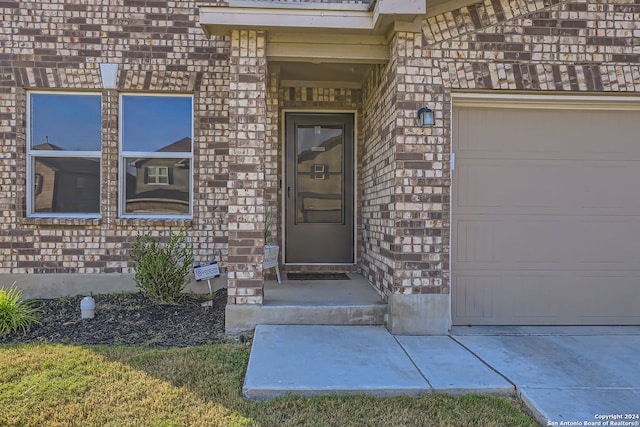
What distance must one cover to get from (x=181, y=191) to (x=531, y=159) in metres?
4.26

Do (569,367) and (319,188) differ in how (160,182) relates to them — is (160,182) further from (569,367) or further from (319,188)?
(569,367)

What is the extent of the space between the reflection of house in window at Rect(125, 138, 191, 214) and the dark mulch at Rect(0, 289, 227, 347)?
3.85ft

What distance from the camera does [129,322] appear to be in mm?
4492

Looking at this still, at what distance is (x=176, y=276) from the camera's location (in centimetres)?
505

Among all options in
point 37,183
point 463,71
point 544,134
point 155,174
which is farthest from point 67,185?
point 544,134

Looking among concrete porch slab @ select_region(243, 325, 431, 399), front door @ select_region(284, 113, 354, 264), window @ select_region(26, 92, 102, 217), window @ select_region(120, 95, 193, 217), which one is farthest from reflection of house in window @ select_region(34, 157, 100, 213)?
concrete porch slab @ select_region(243, 325, 431, 399)

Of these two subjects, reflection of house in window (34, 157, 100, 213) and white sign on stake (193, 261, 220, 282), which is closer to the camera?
white sign on stake (193, 261, 220, 282)

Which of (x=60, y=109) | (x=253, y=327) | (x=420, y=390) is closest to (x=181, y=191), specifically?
(x=60, y=109)

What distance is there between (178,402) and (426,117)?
3.23 meters

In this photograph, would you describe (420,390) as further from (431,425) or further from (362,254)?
(362,254)

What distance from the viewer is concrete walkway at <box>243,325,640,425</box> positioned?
2865mm

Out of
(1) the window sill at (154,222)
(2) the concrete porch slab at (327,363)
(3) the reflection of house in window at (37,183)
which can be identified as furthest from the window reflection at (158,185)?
(2) the concrete porch slab at (327,363)

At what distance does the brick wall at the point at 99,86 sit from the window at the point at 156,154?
0.16 meters

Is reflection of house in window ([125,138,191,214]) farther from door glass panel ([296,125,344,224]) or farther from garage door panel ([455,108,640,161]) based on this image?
garage door panel ([455,108,640,161])
